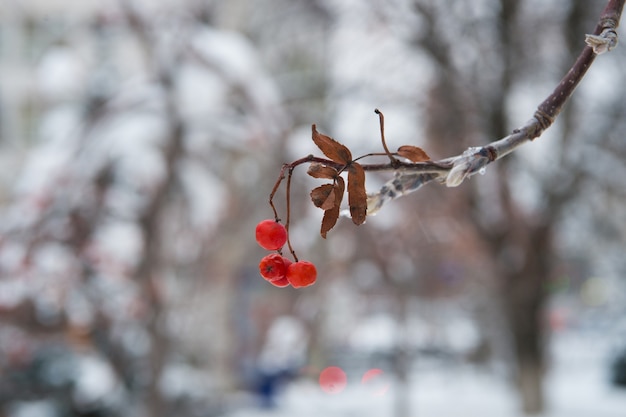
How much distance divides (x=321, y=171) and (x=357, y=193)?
7cm

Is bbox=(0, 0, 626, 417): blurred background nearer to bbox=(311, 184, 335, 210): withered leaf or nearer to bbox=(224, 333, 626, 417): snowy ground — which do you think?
bbox=(224, 333, 626, 417): snowy ground

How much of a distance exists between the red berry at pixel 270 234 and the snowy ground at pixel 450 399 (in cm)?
901

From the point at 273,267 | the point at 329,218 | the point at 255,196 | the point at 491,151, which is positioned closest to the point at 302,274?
the point at 273,267

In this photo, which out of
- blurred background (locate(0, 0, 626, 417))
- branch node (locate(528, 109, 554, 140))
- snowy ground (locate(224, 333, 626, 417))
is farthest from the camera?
snowy ground (locate(224, 333, 626, 417))

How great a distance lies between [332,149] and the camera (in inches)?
47.7

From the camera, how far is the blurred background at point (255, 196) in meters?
6.38

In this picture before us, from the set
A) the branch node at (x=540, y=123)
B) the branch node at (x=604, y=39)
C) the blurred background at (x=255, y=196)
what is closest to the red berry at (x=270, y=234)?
the branch node at (x=540, y=123)

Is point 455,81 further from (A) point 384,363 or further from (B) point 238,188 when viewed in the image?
(A) point 384,363

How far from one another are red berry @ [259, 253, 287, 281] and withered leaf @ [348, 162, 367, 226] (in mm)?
276

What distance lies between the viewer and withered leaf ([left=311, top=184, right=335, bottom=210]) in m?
1.24

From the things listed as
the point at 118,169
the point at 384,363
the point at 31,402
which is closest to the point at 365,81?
the point at 118,169

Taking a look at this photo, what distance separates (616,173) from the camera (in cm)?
1010

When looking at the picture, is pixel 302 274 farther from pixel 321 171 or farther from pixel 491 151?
pixel 491 151

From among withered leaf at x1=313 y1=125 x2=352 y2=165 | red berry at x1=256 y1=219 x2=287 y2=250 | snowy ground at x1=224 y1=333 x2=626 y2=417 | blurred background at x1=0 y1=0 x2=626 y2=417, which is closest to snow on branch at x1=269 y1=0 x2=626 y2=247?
withered leaf at x1=313 y1=125 x2=352 y2=165
